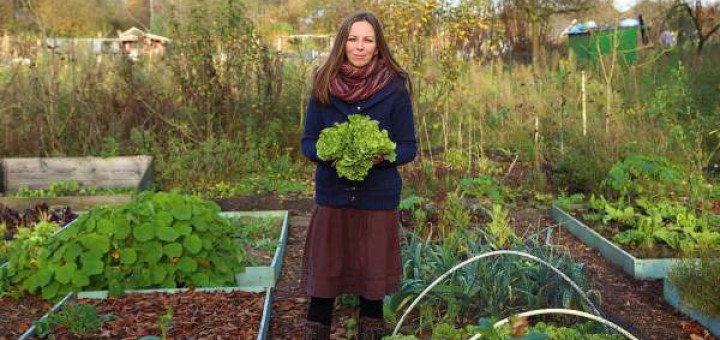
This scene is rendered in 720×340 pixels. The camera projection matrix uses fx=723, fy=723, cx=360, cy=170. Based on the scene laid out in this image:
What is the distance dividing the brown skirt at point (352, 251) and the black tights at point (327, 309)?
9 cm

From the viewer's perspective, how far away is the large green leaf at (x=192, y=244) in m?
4.38

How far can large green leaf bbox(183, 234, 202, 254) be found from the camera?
4.38 meters

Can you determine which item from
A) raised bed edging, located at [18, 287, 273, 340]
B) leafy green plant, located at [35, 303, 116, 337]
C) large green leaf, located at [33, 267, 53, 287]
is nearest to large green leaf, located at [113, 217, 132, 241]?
raised bed edging, located at [18, 287, 273, 340]

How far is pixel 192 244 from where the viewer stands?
14.4 feet

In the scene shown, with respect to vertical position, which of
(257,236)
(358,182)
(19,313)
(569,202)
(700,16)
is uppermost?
(700,16)

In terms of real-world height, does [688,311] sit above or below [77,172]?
below

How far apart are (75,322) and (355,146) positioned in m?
1.75

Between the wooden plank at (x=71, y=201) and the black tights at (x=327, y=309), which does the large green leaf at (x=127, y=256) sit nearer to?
the black tights at (x=327, y=309)

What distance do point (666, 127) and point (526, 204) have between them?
272 centimetres

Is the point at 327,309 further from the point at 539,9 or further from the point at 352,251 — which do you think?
the point at 539,9

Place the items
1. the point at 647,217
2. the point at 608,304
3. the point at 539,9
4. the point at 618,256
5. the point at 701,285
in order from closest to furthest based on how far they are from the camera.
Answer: the point at 701,285
the point at 608,304
the point at 618,256
the point at 647,217
the point at 539,9

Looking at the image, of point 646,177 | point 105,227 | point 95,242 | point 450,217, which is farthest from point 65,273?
point 646,177

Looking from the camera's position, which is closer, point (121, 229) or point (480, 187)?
point (121, 229)

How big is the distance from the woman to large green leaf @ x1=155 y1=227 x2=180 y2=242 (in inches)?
51.3
